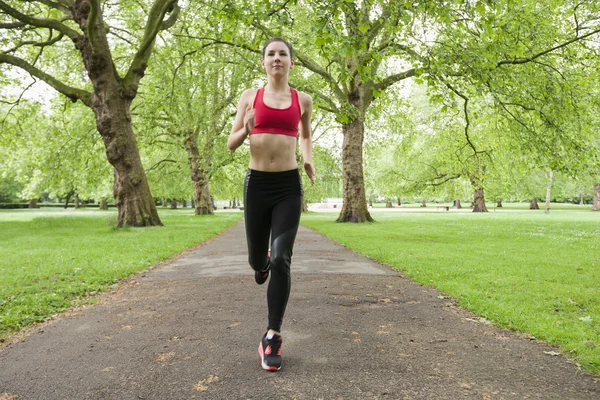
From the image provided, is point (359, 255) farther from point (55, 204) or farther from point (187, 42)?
point (55, 204)

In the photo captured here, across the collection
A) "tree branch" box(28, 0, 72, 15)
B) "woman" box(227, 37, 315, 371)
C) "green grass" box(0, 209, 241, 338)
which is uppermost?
"tree branch" box(28, 0, 72, 15)

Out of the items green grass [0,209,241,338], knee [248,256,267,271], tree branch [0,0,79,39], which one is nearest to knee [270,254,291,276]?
knee [248,256,267,271]

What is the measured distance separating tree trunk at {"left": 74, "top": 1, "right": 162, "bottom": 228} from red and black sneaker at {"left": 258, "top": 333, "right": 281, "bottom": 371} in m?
13.9

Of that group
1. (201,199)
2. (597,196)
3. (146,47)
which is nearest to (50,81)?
(146,47)

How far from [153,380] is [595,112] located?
15.9 meters

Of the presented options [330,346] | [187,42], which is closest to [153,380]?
[330,346]

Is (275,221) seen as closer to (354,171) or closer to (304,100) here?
(304,100)

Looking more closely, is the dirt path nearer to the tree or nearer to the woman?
the woman

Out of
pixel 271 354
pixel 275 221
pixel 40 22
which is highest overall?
pixel 40 22

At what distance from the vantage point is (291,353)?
11.1 ft

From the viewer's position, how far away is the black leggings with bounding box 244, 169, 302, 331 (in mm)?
3199

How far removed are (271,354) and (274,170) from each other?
4.49 feet

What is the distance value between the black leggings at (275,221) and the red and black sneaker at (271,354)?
0.36ft

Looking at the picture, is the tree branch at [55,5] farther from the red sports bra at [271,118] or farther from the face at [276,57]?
the red sports bra at [271,118]
